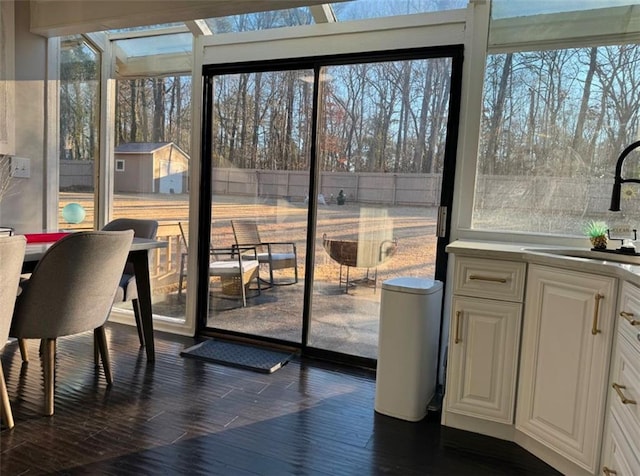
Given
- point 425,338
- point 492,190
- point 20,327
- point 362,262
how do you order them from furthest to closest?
1. point 362,262
2. point 492,190
3. point 425,338
4. point 20,327

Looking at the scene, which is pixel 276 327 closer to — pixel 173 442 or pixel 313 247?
pixel 313 247

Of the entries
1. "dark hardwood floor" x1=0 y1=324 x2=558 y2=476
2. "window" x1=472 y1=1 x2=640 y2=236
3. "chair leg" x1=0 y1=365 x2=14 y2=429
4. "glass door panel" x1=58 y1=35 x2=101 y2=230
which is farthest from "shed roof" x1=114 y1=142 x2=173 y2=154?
"window" x1=472 y1=1 x2=640 y2=236

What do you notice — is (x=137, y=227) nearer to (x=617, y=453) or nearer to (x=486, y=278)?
(x=486, y=278)

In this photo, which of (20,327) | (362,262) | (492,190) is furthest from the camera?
(362,262)

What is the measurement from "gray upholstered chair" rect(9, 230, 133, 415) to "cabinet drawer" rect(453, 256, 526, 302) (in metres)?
1.72

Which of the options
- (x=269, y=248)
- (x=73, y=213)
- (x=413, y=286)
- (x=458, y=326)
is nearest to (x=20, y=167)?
(x=73, y=213)

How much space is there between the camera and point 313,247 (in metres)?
3.30

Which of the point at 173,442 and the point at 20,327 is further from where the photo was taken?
the point at 20,327

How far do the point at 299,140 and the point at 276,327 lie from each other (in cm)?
136

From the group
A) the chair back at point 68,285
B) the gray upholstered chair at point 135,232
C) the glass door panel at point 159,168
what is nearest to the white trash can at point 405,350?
the chair back at point 68,285

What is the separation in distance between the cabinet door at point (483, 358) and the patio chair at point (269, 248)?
1.38 m

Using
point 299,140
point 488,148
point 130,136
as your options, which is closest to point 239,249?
point 299,140

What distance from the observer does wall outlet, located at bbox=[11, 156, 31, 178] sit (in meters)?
3.35

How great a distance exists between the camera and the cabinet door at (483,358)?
2.24 meters
